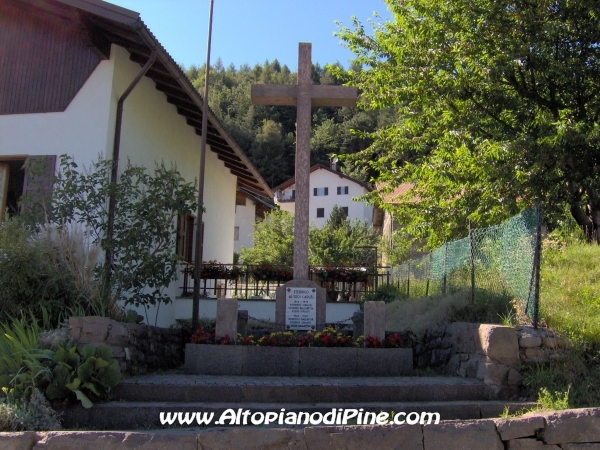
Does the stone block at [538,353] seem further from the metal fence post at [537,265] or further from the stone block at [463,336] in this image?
the stone block at [463,336]

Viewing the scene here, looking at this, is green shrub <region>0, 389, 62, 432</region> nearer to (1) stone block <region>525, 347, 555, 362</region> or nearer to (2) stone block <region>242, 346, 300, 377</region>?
(2) stone block <region>242, 346, 300, 377</region>

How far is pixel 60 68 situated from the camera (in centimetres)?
1074

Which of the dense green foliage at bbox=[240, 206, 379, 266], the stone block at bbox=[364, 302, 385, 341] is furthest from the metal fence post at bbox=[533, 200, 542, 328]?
the dense green foliage at bbox=[240, 206, 379, 266]

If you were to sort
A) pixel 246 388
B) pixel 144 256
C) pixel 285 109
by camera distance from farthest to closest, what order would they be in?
pixel 285 109 < pixel 144 256 < pixel 246 388

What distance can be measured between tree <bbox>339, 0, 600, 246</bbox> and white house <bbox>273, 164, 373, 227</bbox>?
3882 centimetres

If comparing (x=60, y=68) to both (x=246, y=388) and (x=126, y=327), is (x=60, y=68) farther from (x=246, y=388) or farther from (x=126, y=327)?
(x=246, y=388)

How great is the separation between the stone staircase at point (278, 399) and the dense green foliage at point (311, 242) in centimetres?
2167

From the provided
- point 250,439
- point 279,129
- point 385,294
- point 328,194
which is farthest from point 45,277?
point 279,129

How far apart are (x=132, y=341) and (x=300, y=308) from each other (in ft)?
7.85

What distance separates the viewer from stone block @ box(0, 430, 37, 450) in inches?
198

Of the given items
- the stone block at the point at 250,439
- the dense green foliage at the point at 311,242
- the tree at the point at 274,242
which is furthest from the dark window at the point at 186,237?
the tree at the point at 274,242

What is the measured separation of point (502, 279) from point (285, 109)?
5390cm

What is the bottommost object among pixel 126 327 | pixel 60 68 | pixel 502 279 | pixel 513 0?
pixel 126 327

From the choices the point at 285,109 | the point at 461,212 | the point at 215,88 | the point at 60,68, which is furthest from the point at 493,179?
the point at 215,88
